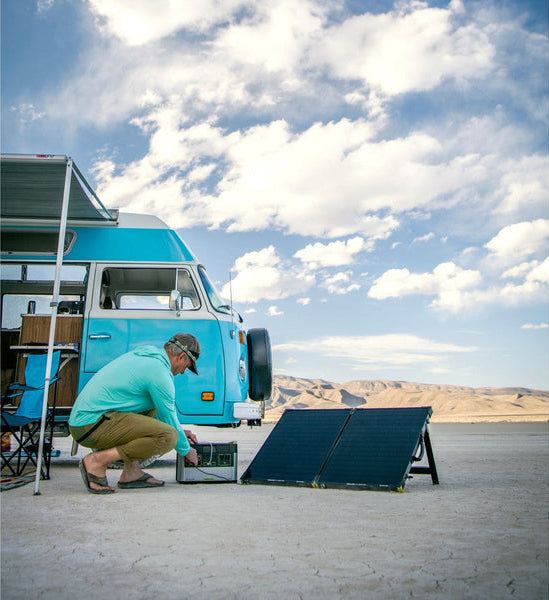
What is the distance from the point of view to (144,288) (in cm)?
823

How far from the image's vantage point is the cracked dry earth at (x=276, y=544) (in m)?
2.29

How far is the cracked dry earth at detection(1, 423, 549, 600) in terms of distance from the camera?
90.1 inches

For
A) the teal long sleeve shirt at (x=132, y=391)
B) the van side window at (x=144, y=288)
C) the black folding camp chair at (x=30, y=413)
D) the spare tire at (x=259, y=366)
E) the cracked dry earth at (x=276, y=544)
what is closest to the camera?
the cracked dry earth at (x=276, y=544)

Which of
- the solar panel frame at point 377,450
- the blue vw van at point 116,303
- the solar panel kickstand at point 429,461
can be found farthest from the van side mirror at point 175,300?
the solar panel kickstand at point 429,461

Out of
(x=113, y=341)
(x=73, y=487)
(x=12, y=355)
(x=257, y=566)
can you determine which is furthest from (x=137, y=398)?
(x=12, y=355)

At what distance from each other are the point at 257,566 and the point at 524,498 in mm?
2701

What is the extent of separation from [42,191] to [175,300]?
1.95 meters

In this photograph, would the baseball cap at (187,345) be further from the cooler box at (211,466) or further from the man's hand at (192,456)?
the cooler box at (211,466)

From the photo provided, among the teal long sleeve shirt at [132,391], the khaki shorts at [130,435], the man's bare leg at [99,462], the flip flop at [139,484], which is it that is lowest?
the flip flop at [139,484]

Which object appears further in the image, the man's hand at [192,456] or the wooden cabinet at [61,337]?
the wooden cabinet at [61,337]

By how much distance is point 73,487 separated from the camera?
17.6 ft

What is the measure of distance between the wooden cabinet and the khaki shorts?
102 inches

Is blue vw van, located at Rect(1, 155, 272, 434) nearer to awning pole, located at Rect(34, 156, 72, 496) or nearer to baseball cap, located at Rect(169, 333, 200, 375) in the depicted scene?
awning pole, located at Rect(34, 156, 72, 496)

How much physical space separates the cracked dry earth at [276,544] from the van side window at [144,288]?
3214mm
